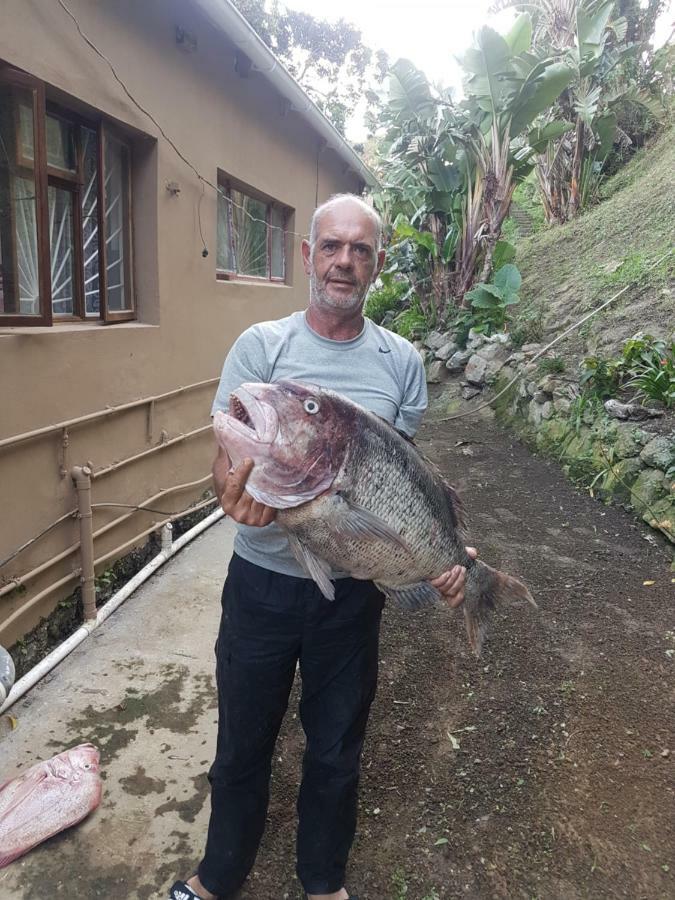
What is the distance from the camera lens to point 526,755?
273 centimetres

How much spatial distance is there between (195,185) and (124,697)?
394cm

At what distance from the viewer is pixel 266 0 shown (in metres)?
18.6

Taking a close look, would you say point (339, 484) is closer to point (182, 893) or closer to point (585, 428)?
point (182, 893)

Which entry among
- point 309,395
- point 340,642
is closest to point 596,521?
point 340,642

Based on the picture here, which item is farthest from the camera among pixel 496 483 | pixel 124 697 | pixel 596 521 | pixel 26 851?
pixel 496 483

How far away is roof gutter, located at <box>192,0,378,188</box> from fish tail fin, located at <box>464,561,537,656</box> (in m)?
4.26

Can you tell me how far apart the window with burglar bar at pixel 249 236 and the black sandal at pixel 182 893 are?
16.7ft

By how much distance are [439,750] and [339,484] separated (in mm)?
1774

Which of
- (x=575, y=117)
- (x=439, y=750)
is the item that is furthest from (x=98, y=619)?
(x=575, y=117)

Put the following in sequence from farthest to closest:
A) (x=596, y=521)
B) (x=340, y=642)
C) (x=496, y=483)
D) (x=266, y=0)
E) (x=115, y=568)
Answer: (x=266, y=0)
(x=496, y=483)
(x=596, y=521)
(x=115, y=568)
(x=340, y=642)

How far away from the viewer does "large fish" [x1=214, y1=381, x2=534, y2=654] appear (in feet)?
4.99

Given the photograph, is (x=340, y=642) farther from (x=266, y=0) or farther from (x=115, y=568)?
(x=266, y=0)

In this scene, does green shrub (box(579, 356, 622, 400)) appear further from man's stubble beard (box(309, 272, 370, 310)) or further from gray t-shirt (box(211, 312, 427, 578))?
man's stubble beard (box(309, 272, 370, 310))

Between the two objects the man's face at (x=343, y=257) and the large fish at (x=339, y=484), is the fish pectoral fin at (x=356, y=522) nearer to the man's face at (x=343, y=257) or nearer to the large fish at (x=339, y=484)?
the large fish at (x=339, y=484)
